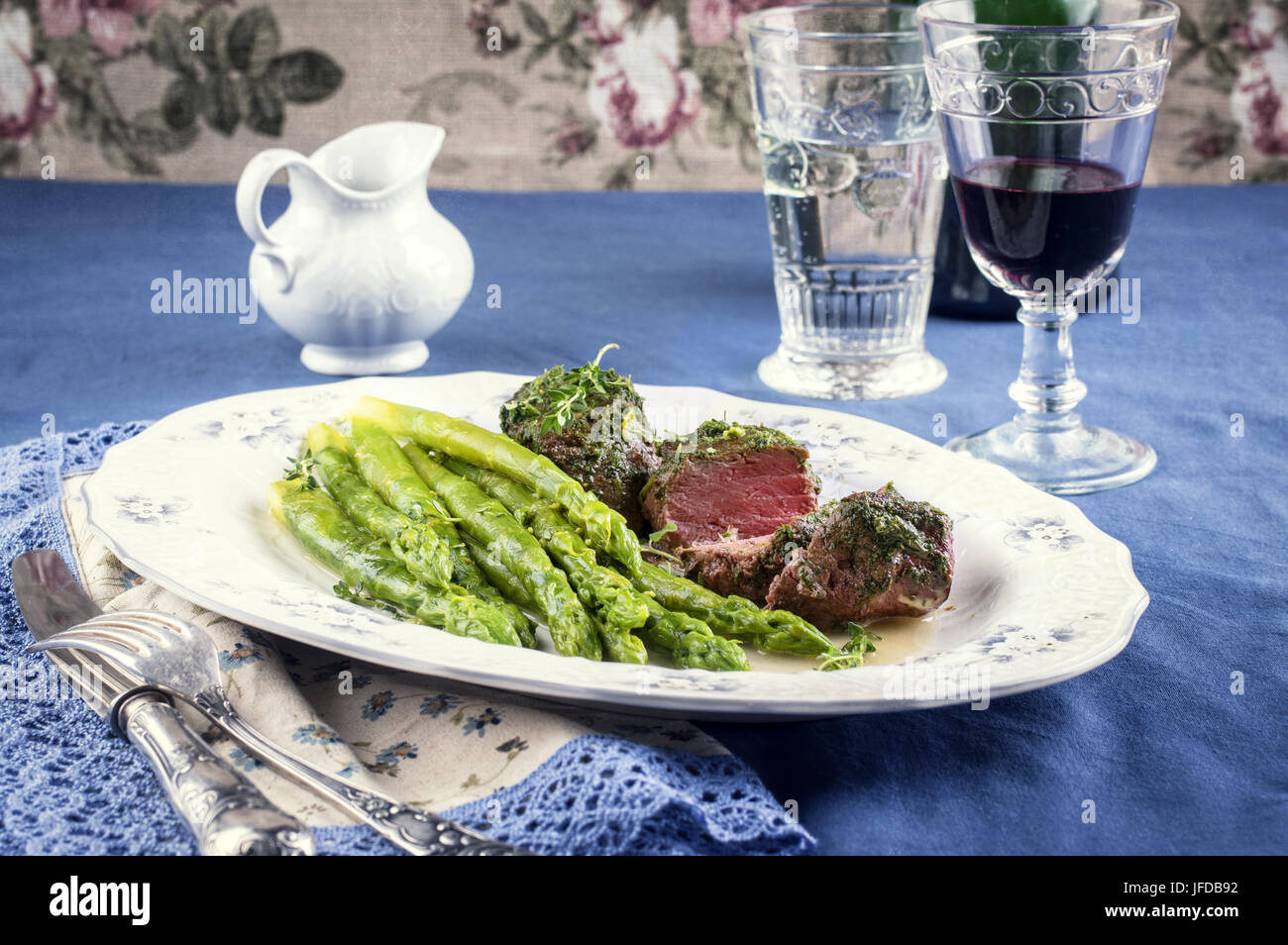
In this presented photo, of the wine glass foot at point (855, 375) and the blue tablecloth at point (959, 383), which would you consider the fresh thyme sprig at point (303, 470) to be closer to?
the blue tablecloth at point (959, 383)

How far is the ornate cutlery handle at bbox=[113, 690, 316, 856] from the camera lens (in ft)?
4.43

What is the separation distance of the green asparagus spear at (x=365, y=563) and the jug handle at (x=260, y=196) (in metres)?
1.00

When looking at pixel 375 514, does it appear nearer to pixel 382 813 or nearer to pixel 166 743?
pixel 166 743

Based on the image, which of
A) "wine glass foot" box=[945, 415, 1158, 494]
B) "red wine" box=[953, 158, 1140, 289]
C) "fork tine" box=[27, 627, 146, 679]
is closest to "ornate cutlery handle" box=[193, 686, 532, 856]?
"fork tine" box=[27, 627, 146, 679]

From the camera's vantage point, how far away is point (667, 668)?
5.74 feet

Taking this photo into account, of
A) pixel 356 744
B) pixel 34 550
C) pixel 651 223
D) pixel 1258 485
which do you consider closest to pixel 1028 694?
pixel 356 744

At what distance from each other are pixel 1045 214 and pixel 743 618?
3.79 feet

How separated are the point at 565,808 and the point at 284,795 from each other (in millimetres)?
329

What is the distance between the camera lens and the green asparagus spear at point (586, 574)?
1.83m

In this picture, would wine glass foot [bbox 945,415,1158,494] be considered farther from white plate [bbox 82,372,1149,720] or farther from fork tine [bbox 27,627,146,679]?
fork tine [bbox 27,627,146,679]

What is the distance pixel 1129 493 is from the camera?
2.58 meters

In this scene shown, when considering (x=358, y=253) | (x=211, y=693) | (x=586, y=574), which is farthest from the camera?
(x=358, y=253)

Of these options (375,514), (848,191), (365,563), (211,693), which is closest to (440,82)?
(848,191)

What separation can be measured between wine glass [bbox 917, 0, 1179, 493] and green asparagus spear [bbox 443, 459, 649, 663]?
102cm
